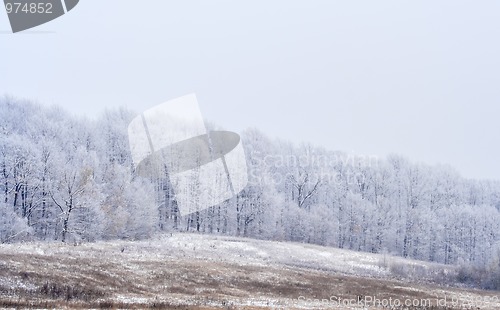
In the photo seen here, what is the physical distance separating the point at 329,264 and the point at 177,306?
39.5 metres

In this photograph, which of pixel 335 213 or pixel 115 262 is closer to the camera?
pixel 115 262

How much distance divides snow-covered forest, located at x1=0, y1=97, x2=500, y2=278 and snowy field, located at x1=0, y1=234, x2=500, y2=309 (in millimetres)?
15500

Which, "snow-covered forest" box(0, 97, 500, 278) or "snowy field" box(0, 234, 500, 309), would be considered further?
"snow-covered forest" box(0, 97, 500, 278)

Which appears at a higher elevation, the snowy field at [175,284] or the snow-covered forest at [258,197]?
the snow-covered forest at [258,197]

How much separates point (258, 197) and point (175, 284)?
57394 mm

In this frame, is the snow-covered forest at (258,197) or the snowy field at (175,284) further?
the snow-covered forest at (258,197)

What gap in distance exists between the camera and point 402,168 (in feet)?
380

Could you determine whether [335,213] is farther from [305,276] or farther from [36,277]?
[36,277]

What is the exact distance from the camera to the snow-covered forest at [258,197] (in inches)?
2542

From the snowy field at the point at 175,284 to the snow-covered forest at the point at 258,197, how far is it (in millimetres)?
15500

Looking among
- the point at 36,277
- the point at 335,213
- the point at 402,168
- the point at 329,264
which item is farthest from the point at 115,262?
the point at 402,168

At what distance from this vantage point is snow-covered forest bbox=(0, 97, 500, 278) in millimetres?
64562

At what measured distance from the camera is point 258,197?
9156 centimetres

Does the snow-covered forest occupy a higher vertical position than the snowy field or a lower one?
higher
